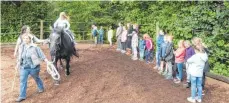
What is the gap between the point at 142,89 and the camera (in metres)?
10.6

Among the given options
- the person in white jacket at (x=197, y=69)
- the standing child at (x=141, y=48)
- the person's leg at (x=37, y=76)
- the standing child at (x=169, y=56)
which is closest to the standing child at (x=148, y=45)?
the standing child at (x=141, y=48)

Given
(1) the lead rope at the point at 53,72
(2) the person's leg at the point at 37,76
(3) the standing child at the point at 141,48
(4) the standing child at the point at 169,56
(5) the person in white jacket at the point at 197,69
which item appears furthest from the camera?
(3) the standing child at the point at 141,48

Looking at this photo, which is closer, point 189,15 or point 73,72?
point 73,72

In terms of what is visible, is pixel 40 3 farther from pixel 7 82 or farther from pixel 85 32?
pixel 7 82

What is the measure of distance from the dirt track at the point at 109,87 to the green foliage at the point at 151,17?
97.4 inches

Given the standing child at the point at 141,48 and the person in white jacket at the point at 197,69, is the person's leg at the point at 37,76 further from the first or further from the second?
the standing child at the point at 141,48

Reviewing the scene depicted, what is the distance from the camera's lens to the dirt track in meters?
9.89

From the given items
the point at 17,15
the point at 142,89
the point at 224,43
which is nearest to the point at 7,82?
the point at 142,89

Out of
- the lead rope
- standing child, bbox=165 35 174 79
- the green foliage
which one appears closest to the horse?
the lead rope

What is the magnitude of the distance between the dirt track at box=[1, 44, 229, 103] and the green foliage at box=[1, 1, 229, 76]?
2.47 meters

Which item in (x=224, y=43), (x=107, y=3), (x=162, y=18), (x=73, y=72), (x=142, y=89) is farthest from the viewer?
(x=107, y=3)

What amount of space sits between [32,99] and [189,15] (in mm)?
8446

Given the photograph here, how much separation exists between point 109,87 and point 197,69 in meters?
2.43

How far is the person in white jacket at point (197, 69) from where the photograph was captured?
32.2 ft
